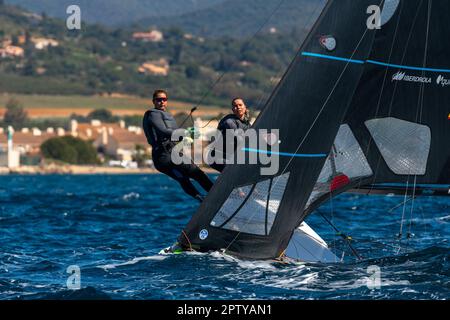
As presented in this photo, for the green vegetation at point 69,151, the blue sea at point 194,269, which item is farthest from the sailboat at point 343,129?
the green vegetation at point 69,151

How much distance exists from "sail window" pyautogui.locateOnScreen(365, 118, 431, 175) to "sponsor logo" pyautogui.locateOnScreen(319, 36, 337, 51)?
1494mm

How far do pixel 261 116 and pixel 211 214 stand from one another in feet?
4.46

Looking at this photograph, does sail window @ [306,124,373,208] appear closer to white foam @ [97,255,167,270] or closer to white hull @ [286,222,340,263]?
white hull @ [286,222,340,263]

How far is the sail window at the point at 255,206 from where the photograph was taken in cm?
1279

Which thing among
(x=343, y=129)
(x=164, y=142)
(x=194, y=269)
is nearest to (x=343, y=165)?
(x=343, y=129)

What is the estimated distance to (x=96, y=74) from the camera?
19512 centimetres

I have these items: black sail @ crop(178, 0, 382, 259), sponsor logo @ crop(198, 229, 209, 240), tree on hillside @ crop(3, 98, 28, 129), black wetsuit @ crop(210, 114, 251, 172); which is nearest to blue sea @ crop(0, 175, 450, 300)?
sponsor logo @ crop(198, 229, 209, 240)

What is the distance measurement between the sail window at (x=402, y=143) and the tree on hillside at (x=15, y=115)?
121 metres

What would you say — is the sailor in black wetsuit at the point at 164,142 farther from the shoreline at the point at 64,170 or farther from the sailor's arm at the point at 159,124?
the shoreline at the point at 64,170

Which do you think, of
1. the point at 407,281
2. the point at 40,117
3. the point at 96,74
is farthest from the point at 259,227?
the point at 96,74

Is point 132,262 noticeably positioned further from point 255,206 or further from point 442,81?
point 442,81

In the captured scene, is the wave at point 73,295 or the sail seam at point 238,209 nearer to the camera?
the wave at point 73,295

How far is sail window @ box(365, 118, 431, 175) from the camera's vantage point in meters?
13.8
